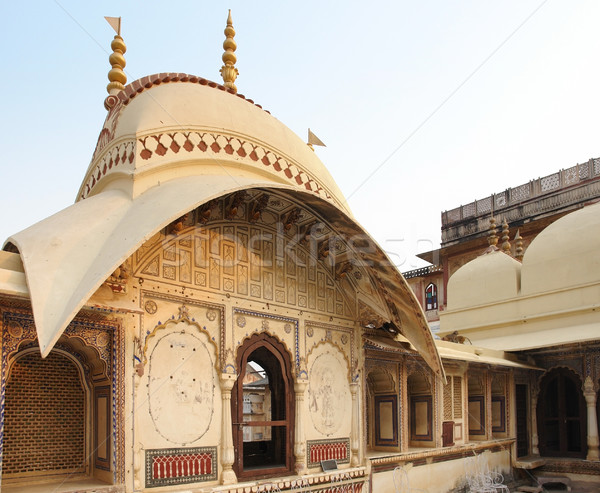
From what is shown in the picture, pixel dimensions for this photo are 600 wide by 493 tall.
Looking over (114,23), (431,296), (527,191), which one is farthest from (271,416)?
(431,296)

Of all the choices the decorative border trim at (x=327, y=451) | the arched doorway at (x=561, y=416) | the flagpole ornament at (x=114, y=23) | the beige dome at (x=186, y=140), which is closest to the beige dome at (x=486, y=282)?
the arched doorway at (x=561, y=416)

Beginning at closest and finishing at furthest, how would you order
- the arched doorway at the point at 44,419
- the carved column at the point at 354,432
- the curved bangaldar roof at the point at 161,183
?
the curved bangaldar roof at the point at 161,183
the arched doorway at the point at 44,419
the carved column at the point at 354,432

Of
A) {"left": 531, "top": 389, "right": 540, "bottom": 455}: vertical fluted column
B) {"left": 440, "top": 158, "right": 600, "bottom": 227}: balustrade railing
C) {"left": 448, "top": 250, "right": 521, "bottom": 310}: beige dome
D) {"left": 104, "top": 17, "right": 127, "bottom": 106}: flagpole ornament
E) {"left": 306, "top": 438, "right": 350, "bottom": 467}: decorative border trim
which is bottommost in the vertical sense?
{"left": 531, "top": 389, "right": 540, "bottom": 455}: vertical fluted column

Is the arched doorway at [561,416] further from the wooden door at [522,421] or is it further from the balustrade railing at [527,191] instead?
the balustrade railing at [527,191]

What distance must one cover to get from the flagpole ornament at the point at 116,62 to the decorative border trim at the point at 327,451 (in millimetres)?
5963

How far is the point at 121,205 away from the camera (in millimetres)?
6758

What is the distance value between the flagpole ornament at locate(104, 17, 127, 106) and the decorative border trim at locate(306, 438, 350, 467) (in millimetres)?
5963

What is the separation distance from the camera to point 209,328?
7695 mm

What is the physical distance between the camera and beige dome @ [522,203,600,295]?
14.2 m

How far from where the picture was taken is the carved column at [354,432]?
9.47m

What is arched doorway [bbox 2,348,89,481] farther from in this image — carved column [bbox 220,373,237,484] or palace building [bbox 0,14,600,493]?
carved column [bbox 220,373,237,484]

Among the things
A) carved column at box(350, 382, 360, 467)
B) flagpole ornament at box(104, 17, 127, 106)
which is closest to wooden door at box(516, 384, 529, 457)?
carved column at box(350, 382, 360, 467)

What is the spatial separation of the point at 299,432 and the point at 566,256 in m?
9.34

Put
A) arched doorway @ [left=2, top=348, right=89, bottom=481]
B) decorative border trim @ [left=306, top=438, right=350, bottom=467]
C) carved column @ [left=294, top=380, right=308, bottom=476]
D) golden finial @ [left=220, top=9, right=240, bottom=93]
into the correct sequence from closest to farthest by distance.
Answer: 1. arched doorway @ [left=2, top=348, right=89, bottom=481]
2. carved column @ [left=294, top=380, right=308, bottom=476]
3. decorative border trim @ [left=306, top=438, right=350, bottom=467]
4. golden finial @ [left=220, top=9, right=240, bottom=93]
